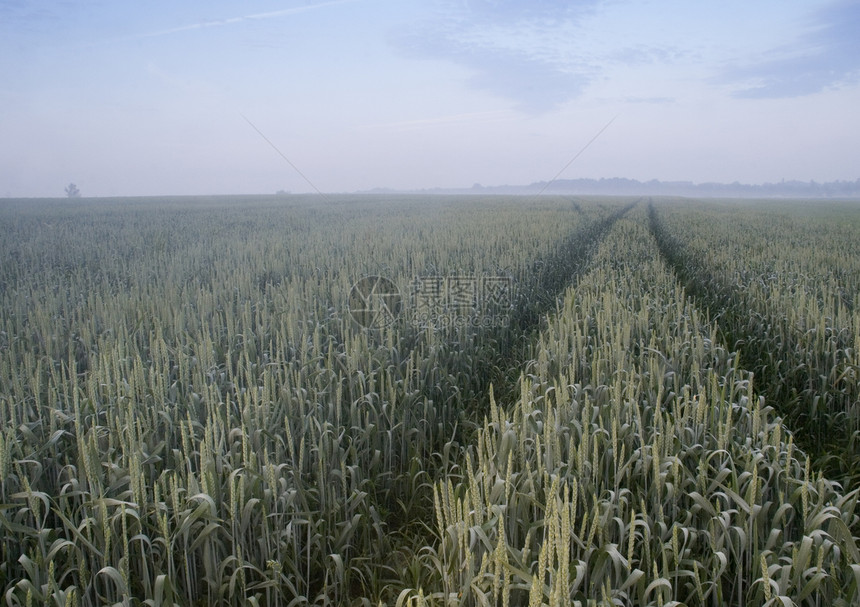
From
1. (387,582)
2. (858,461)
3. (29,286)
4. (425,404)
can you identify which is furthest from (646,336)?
(29,286)

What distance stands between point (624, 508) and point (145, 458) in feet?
9.03

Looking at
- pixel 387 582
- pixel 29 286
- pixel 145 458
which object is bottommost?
pixel 387 582

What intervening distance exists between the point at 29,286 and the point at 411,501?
8196mm

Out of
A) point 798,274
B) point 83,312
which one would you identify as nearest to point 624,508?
point 83,312

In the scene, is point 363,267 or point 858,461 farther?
point 363,267

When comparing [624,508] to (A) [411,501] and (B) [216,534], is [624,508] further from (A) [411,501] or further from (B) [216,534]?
(B) [216,534]

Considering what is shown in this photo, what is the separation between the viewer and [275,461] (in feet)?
11.9

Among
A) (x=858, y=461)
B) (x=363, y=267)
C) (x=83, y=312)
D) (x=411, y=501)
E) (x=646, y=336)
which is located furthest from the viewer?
(x=363, y=267)

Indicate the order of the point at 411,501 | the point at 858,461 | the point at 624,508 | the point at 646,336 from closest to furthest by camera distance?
the point at 624,508 < the point at 411,501 < the point at 858,461 < the point at 646,336

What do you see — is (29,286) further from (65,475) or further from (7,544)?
(7,544)

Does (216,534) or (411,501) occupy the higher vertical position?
(216,534)

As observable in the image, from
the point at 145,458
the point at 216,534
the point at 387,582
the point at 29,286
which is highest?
the point at 29,286

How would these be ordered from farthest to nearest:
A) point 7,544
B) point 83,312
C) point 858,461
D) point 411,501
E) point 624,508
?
1. point 83,312
2. point 858,461
3. point 411,501
4. point 624,508
5. point 7,544

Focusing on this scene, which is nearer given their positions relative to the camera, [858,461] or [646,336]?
[858,461]
